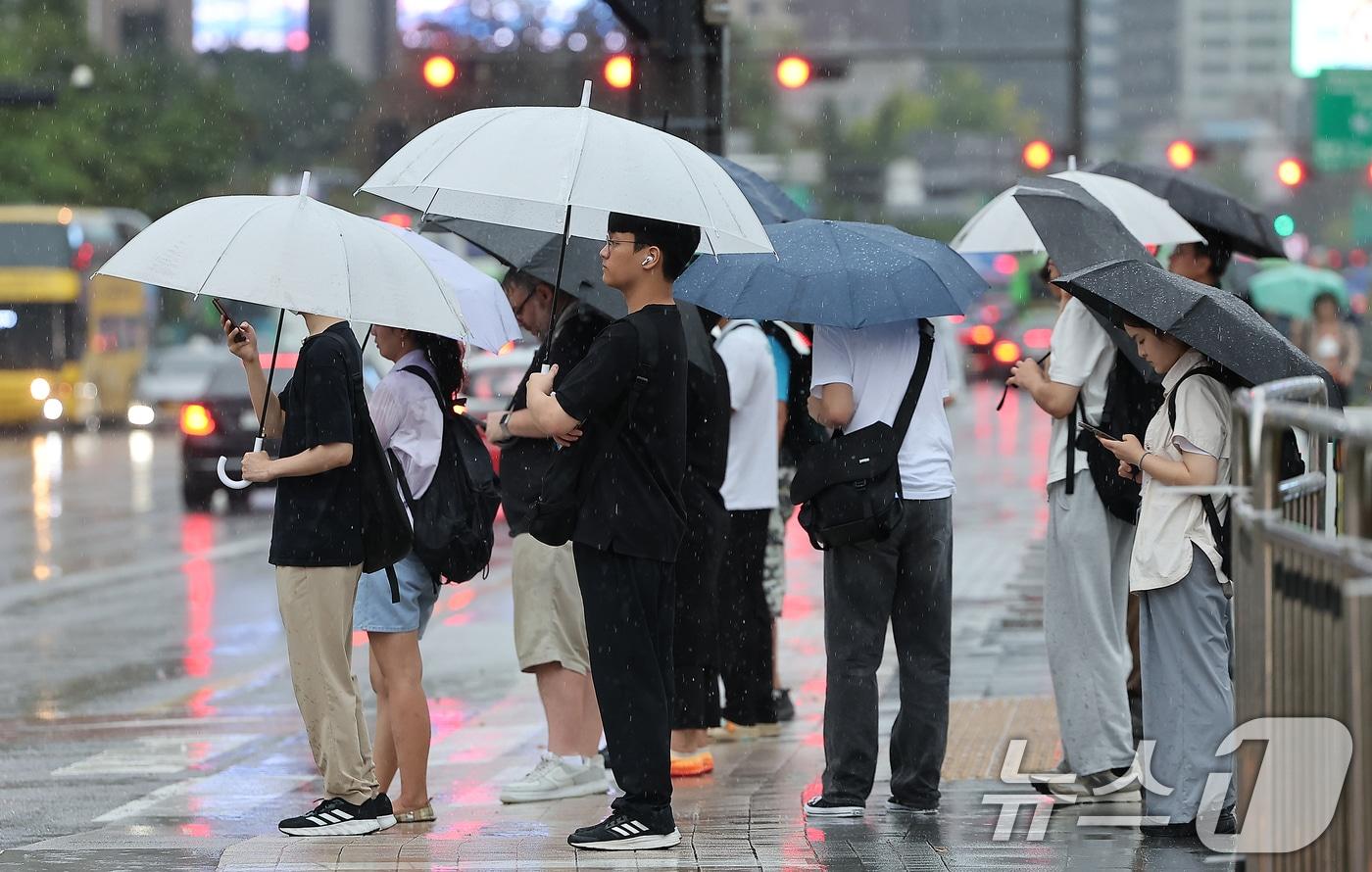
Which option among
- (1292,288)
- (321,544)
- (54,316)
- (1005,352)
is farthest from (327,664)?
(1005,352)

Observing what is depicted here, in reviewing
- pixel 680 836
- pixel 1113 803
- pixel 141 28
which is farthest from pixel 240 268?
pixel 141 28

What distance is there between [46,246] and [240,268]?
33.6m

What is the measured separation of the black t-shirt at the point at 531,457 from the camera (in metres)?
6.81

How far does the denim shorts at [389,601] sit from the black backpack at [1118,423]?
2.19 metres

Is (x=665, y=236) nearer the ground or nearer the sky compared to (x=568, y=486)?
nearer the sky

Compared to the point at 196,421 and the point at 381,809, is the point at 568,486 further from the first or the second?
the point at 196,421

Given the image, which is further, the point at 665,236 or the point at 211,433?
the point at 211,433

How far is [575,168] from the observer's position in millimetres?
5668

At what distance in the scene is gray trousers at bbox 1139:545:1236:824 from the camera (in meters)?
6.05

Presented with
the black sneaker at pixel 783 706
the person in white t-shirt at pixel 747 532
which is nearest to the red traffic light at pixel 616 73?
the person in white t-shirt at pixel 747 532

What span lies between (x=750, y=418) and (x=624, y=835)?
2923mm

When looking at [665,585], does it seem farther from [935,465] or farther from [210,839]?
[210,839]

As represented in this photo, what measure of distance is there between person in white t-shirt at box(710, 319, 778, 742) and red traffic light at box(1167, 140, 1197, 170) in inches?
787

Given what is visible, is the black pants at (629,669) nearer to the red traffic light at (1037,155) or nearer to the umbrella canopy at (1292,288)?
the umbrella canopy at (1292,288)
